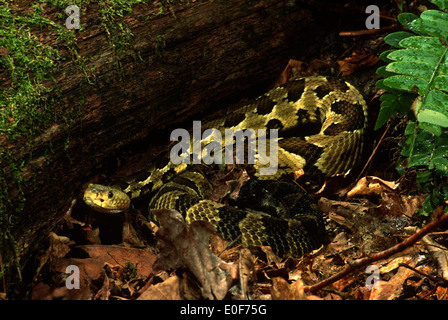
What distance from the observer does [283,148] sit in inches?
175

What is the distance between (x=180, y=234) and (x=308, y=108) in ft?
10.1

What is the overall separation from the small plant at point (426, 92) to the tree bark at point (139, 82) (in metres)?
1.85

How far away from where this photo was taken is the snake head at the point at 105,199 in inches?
145

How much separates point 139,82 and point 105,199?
1.13m

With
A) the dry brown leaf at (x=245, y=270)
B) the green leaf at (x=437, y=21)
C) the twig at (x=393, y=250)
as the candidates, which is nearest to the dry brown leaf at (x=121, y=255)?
the dry brown leaf at (x=245, y=270)

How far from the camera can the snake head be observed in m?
3.69

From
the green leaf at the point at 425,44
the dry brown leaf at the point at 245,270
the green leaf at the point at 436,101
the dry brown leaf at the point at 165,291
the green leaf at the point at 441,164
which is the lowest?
the dry brown leaf at the point at 245,270

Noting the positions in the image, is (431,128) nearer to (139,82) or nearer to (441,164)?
(441,164)

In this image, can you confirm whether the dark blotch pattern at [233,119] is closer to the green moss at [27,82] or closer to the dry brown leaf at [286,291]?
the green moss at [27,82]

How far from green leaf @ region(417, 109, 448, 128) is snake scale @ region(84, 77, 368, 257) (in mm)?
1356

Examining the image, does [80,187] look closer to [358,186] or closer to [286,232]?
[286,232]

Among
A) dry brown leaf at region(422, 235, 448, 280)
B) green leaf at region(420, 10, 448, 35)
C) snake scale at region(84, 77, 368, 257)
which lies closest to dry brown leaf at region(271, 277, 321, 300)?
snake scale at region(84, 77, 368, 257)

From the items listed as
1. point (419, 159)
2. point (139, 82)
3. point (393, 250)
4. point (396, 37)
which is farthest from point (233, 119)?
point (393, 250)
